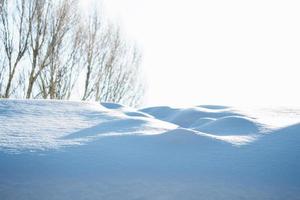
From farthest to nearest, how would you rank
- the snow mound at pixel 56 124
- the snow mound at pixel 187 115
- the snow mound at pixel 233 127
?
1. the snow mound at pixel 187 115
2. the snow mound at pixel 233 127
3. the snow mound at pixel 56 124

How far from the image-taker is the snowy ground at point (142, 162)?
870 millimetres

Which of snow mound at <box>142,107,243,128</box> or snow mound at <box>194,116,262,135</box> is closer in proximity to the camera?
snow mound at <box>194,116,262,135</box>

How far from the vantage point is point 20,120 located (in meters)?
1.45

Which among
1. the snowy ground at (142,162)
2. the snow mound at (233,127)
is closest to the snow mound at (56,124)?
the snowy ground at (142,162)

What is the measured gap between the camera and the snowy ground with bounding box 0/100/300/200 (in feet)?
2.85

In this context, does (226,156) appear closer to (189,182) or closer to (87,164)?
(189,182)

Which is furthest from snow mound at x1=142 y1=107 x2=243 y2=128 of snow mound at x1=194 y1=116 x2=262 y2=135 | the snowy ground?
the snowy ground

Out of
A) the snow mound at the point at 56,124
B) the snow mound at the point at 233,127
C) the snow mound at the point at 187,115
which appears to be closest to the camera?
the snow mound at the point at 56,124

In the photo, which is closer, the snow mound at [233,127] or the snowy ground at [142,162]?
the snowy ground at [142,162]

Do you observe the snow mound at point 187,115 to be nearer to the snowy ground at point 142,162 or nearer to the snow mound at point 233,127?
the snow mound at point 233,127

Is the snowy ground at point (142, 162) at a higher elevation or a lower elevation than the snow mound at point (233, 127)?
lower

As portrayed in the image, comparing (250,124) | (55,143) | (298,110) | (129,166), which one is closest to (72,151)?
(55,143)

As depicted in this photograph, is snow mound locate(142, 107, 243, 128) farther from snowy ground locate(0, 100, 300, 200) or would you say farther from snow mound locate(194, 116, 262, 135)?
snowy ground locate(0, 100, 300, 200)

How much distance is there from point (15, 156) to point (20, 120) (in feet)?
1.65
